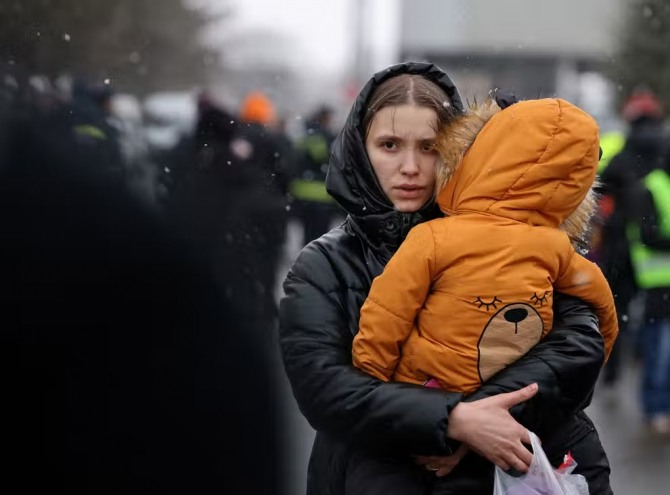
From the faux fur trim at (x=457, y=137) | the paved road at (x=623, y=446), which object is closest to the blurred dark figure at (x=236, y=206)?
the paved road at (x=623, y=446)

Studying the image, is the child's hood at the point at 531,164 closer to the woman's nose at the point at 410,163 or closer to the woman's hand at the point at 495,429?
the woman's nose at the point at 410,163

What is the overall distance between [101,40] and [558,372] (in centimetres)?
196

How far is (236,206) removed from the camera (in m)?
3.47

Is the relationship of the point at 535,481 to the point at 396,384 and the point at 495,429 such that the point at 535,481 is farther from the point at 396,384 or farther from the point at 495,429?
the point at 396,384

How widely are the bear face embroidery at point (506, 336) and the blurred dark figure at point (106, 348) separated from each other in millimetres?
1136

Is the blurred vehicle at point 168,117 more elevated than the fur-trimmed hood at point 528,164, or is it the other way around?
the fur-trimmed hood at point 528,164

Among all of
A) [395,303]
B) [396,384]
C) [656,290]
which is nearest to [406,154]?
[395,303]

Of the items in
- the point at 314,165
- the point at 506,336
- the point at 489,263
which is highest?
the point at 489,263

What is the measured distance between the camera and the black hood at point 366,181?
5.76 ft

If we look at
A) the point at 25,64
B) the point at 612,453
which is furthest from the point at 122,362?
the point at 612,453

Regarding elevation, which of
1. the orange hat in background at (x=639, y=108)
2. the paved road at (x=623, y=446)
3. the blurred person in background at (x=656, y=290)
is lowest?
the paved road at (x=623, y=446)

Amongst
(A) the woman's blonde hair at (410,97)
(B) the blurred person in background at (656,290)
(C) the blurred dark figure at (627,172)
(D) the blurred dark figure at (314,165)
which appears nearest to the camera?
(A) the woman's blonde hair at (410,97)

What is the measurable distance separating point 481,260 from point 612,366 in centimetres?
485

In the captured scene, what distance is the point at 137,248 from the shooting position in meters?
2.48
